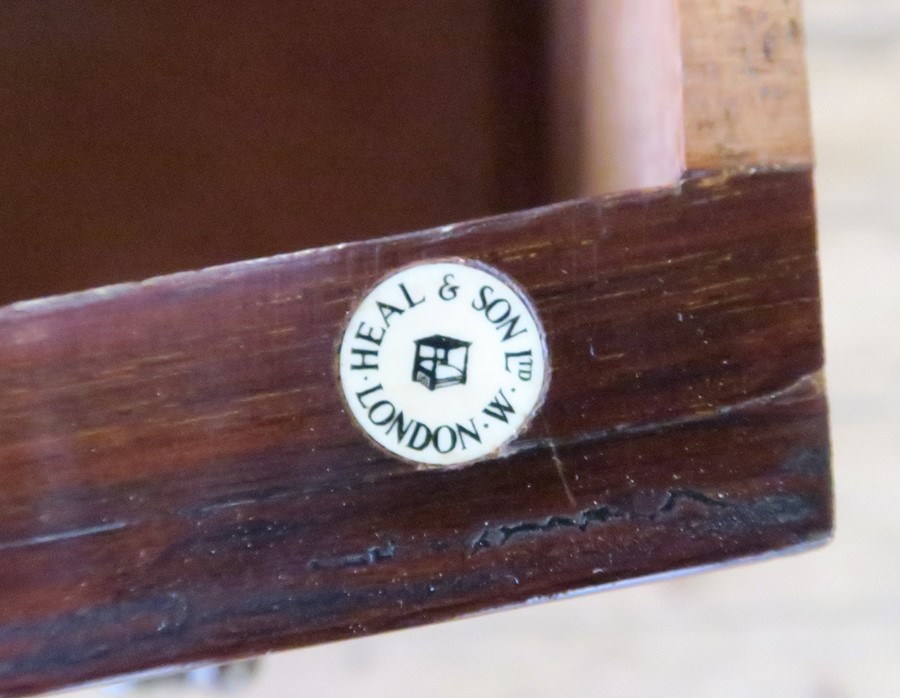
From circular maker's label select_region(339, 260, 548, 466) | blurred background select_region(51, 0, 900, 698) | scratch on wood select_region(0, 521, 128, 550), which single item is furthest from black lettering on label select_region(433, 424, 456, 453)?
blurred background select_region(51, 0, 900, 698)

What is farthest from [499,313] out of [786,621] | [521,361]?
[786,621]

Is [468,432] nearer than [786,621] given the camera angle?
Yes

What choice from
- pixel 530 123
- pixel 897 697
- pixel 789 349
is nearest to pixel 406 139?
pixel 530 123

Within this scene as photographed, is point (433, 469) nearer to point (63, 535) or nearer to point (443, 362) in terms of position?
point (443, 362)

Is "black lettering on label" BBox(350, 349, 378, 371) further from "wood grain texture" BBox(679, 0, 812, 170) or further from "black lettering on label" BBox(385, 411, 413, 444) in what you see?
"wood grain texture" BBox(679, 0, 812, 170)

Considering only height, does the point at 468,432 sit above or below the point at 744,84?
below

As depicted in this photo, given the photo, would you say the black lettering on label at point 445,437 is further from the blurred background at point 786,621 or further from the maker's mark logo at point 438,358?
the blurred background at point 786,621
